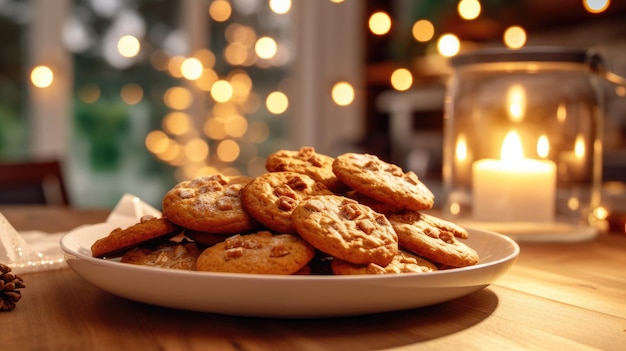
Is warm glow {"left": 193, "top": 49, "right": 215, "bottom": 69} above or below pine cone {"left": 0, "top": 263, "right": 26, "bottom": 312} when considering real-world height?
above

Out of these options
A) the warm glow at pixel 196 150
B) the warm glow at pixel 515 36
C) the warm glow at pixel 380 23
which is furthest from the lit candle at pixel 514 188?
the warm glow at pixel 380 23

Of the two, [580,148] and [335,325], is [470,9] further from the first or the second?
[335,325]

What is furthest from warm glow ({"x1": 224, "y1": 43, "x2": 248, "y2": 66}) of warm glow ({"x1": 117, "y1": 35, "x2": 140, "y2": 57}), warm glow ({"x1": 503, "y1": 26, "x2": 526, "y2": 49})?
warm glow ({"x1": 503, "y1": 26, "x2": 526, "y2": 49})

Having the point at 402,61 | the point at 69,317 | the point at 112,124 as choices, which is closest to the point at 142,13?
the point at 112,124

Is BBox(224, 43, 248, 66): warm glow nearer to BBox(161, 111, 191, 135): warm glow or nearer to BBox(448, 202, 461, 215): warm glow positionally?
BBox(161, 111, 191, 135): warm glow

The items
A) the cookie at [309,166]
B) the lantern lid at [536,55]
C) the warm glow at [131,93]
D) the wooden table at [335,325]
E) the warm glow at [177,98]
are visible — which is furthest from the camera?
the warm glow at [177,98]

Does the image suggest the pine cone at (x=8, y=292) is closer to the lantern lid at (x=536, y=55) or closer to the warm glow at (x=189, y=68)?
the lantern lid at (x=536, y=55)
